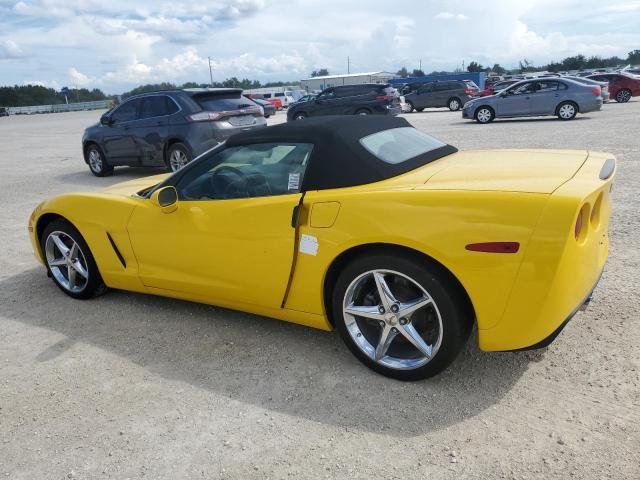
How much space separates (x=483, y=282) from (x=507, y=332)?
10.8 inches

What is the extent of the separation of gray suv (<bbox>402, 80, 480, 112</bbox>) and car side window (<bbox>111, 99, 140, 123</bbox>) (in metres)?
20.3

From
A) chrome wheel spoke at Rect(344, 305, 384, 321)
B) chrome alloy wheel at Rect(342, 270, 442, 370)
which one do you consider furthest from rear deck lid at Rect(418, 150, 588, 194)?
chrome wheel spoke at Rect(344, 305, 384, 321)

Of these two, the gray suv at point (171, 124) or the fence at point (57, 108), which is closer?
the gray suv at point (171, 124)

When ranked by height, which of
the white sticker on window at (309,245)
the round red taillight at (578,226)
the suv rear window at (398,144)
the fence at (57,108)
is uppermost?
the fence at (57,108)

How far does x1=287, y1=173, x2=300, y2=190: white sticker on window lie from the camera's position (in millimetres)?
3171

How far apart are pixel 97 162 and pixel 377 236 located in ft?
32.9

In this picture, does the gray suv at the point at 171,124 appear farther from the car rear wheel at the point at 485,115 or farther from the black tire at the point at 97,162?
the car rear wheel at the point at 485,115

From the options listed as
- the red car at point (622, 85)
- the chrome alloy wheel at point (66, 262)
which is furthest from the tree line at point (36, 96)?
the chrome alloy wheel at point (66, 262)

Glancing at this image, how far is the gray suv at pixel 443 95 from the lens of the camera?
2756cm

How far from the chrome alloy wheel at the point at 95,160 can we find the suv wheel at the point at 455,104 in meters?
20.9

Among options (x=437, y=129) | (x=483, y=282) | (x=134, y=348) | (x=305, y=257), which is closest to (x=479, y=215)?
(x=483, y=282)

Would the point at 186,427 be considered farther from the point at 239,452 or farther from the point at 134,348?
the point at 134,348

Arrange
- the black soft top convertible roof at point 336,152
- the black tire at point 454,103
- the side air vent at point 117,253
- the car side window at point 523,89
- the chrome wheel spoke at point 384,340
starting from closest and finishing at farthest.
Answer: the chrome wheel spoke at point 384,340 < the black soft top convertible roof at point 336,152 < the side air vent at point 117,253 < the car side window at point 523,89 < the black tire at point 454,103

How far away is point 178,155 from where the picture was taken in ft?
32.4
